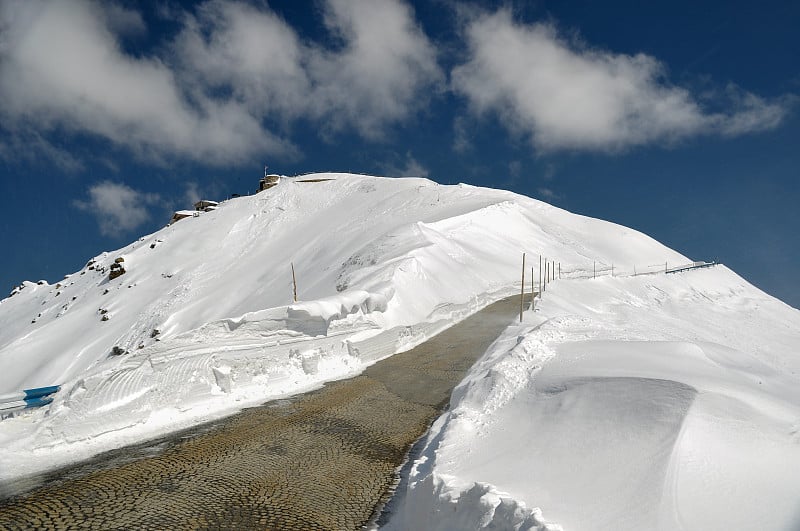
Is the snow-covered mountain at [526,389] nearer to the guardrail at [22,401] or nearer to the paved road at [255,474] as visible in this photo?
the guardrail at [22,401]

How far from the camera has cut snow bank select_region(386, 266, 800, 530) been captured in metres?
4.16

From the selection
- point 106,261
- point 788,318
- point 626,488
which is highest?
point 106,261

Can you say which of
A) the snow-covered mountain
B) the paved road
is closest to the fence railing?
the snow-covered mountain

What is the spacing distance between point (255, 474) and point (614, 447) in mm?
4302

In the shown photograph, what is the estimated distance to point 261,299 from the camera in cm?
3981

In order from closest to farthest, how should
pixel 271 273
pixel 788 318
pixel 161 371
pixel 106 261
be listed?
pixel 161 371, pixel 788 318, pixel 271 273, pixel 106 261

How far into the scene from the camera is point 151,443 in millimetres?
7645

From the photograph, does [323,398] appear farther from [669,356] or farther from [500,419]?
[669,356]

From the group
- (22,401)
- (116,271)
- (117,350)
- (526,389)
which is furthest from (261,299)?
(526,389)

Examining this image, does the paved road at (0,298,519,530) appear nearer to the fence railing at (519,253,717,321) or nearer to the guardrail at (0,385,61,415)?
the guardrail at (0,385,61,415)

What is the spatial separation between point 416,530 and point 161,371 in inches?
234

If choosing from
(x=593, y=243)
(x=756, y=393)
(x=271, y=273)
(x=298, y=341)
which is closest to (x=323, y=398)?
(x=298, y=341)

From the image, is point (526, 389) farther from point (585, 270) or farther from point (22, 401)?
point (585, 270)

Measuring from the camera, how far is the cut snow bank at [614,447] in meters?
4.16
